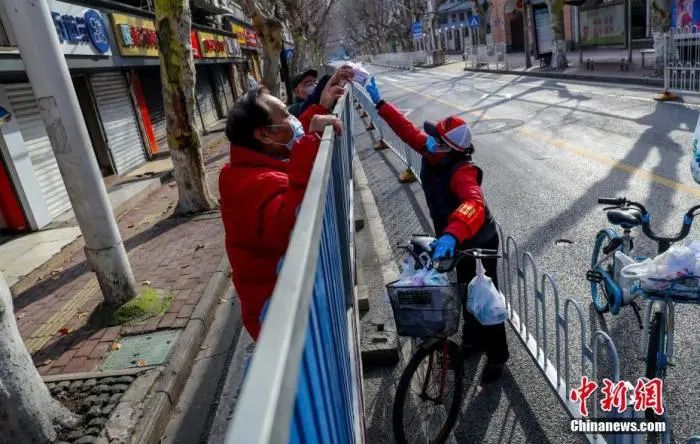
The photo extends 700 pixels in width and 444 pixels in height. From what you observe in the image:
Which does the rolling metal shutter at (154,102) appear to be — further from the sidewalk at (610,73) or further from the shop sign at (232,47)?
the sidewalk at (610,73)

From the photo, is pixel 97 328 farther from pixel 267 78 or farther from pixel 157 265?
pixel 267 78

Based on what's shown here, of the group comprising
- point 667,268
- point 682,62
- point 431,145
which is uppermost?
point 431,145

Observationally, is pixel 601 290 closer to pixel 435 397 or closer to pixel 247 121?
pixel 435 397

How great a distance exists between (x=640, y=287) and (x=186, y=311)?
3.86 m

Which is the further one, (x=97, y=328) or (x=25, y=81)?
(x=25, y=81)

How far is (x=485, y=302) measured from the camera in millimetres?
2732

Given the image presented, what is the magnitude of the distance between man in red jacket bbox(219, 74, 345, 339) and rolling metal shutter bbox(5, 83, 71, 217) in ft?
26.6

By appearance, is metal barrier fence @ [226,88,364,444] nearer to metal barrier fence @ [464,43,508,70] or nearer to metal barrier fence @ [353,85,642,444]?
metal barrier fence @ [353,85,642,444]

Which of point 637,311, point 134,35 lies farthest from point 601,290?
point 134,35

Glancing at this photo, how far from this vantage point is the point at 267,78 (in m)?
15.0

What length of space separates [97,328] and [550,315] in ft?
13.1

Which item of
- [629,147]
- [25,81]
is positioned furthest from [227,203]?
[25,81]

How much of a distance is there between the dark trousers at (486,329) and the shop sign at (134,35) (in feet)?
34.9

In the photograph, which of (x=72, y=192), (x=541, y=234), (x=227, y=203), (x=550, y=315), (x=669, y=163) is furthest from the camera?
(x=669, y=163)
